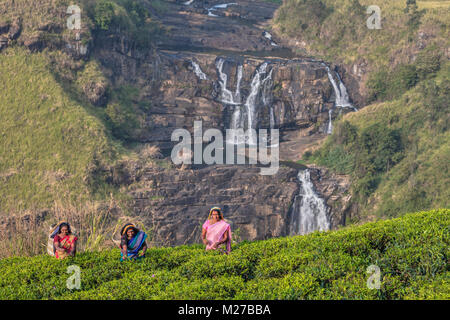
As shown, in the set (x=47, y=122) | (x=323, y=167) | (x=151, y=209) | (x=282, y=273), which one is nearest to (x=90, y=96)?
(x=47, y=122)

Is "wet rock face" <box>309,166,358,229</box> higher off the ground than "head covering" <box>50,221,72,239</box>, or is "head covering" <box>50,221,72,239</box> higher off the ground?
"head covering" <box>50,221,72,239</box>

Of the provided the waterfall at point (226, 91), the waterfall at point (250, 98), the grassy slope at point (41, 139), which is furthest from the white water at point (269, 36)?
the grassy slope at point (41, 139)

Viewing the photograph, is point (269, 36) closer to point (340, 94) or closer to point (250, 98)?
point (340, 94)

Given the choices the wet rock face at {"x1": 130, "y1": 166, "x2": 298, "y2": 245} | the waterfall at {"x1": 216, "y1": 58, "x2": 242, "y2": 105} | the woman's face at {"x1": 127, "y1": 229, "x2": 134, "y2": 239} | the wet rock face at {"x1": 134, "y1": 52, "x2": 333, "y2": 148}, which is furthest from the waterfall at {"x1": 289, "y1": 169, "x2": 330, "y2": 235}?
the woman's face at {"x1": 127, "y1": 229, "x2": 134, "y2": 239}

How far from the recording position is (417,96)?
95.9 ft

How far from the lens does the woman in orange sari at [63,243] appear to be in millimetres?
8234

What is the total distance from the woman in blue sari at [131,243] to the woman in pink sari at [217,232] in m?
1.31

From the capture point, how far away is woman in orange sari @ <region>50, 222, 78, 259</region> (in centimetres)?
823

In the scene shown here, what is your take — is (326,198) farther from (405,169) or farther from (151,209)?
(151,209)

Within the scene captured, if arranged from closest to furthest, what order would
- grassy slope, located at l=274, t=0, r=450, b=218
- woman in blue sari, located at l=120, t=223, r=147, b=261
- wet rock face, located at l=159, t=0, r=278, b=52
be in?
1. woman in blue sari, located at l=120, t=223, r=147, b=261
2. grassy slope, located at l=274, t=0, r=450, b=218
3. wet rock face, located at l=159, t=0, r=278, b=52

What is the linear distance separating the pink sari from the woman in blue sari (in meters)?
1.29

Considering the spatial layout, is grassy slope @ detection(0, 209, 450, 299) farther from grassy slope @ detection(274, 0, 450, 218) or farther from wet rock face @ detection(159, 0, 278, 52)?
wet rock face @ detection(159, 0, 278, 52)

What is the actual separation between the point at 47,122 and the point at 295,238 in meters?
20.5

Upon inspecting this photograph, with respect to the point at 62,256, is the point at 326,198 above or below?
below
